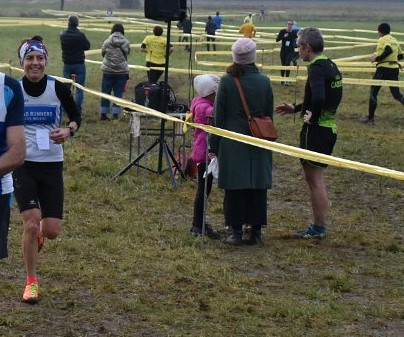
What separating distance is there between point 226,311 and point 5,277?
1.80 metres

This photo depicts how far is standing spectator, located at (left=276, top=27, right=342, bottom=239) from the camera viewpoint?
28.0 feet

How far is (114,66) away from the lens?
1684cm

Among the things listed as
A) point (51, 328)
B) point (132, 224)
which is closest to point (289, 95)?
point (132, 224)

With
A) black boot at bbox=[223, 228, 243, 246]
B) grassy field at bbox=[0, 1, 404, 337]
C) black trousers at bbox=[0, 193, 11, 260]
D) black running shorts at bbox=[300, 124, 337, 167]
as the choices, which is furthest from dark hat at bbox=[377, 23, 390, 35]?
black trousers at bbox=[0, 193, 11, 260]

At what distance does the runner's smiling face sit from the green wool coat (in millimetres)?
2195

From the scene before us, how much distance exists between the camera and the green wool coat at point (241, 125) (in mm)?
8398

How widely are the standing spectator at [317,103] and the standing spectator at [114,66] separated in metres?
8.26

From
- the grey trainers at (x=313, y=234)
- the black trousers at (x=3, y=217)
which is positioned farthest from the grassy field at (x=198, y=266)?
the black trousers at (x=3, y=217)

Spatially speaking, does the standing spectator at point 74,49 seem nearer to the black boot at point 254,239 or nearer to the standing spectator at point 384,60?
the standing spectator at point 384,60

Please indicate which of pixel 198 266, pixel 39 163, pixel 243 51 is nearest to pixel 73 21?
pixel 243 51

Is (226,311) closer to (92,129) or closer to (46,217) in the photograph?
(46,217)

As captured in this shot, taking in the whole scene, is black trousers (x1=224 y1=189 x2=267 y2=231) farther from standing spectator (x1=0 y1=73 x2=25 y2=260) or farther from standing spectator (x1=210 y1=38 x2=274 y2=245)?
standing spectator (x1=0 y1=73 x2=25 y2=260)

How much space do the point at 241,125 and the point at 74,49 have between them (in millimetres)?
8983

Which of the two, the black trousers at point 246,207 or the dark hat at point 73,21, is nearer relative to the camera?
the black trousers at point 246,207
